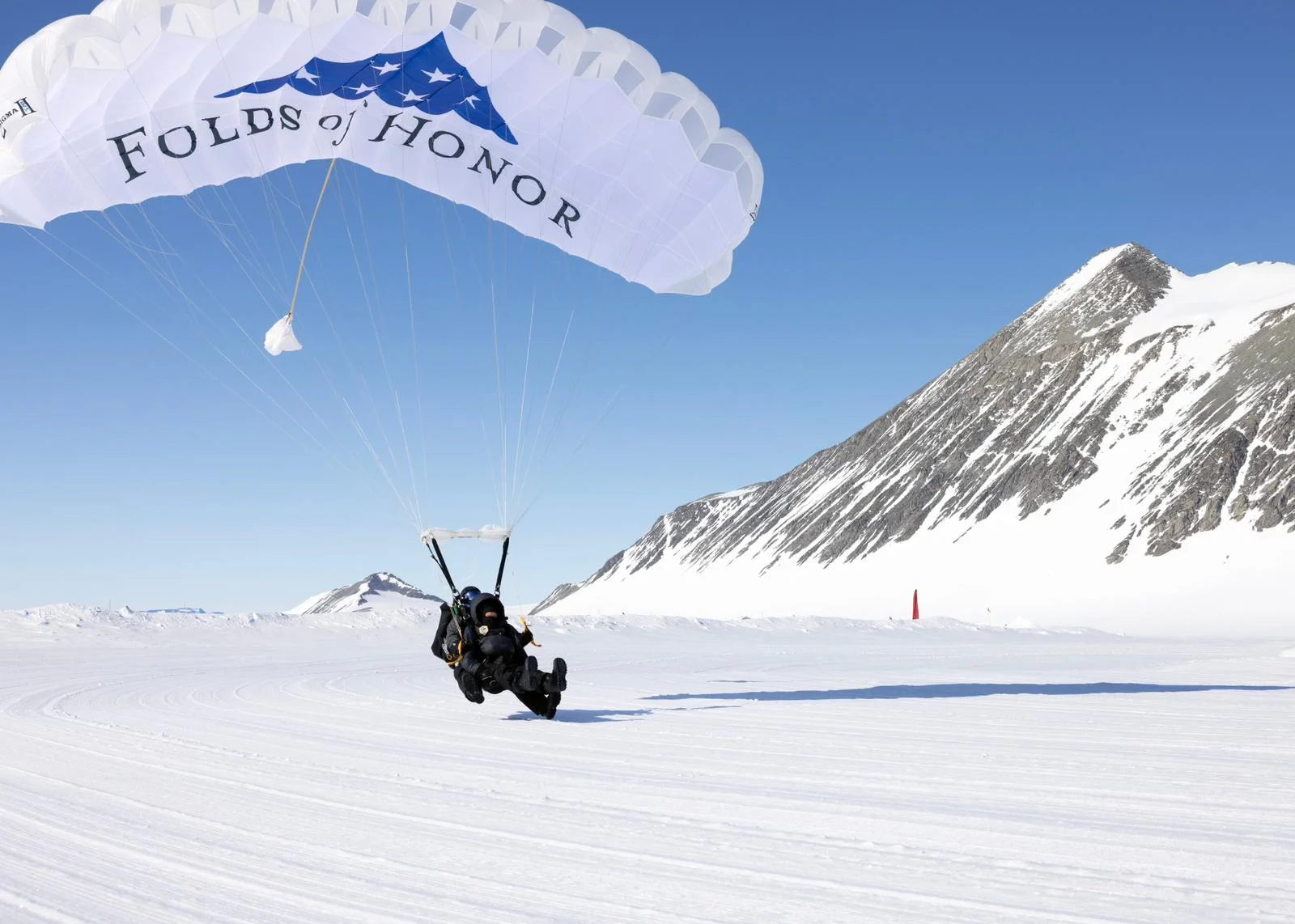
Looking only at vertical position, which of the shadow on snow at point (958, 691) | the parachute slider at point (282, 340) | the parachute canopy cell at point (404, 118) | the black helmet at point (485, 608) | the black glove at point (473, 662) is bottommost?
the shadow on snow at point (958, 691)

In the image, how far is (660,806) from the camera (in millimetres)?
5559

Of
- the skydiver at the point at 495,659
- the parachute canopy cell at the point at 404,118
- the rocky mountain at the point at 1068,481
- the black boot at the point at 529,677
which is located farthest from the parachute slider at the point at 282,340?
the rocky mountain at the point at 1068,481

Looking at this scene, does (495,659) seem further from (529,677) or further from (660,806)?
(660,806)

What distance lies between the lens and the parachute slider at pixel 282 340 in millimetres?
11969

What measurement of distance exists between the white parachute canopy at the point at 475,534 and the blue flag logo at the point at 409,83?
4489mm

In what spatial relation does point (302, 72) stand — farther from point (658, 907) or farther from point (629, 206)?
point (658, 907)

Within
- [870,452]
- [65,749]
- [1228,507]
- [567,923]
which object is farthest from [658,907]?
[870,452]

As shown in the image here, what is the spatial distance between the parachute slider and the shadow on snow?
5.72 metres

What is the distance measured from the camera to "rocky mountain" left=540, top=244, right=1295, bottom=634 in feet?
221

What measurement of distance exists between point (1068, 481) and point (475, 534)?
82459 millimetres

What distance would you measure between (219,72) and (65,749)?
6771mm

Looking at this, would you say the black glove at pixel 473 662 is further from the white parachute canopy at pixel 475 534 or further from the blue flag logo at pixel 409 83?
the blue flag logo at pixel 409 83

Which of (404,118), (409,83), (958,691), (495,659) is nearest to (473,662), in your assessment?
(495,659)

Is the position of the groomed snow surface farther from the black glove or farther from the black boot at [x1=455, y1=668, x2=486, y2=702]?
the black glove
